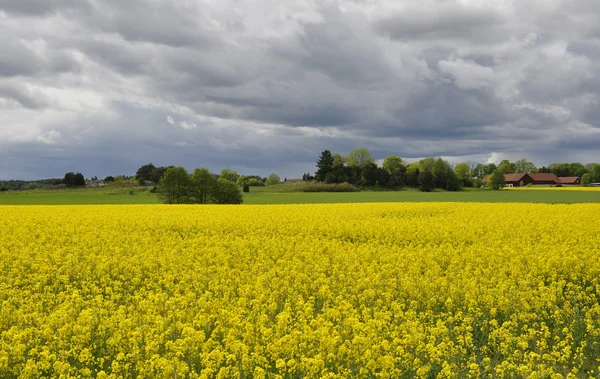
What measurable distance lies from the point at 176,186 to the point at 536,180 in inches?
5702

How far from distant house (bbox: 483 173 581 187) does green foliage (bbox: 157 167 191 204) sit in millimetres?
127390

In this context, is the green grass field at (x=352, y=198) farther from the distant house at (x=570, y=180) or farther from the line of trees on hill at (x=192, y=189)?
the distant house at (x=570, y=180)

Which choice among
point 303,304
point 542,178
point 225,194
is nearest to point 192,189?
point 225,194

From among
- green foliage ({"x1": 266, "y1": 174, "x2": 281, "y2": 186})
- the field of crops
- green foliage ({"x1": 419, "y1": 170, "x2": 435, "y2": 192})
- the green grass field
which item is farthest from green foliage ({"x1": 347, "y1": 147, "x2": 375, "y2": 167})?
the field of crops

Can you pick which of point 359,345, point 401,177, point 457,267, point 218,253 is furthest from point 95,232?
point 401,177

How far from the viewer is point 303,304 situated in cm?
950

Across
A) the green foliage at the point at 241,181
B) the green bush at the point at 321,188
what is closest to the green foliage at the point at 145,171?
the green foliage at the point at 241,181

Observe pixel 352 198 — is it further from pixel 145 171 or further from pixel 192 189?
pixel 145 171

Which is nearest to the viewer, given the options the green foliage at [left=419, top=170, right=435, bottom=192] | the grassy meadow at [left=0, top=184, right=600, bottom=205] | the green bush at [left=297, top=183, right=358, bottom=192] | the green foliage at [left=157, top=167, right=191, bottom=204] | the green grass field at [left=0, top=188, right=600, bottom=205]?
the grassy meadow at [left=0, top=184, right=600, bottom=205]

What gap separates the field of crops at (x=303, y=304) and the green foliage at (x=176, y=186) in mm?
40759

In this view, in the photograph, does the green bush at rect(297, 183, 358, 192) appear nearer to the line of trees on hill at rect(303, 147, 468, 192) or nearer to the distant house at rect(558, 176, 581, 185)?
the line of trees on hill at rect(303, 147, 468, 192)

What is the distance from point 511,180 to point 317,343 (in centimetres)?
17305

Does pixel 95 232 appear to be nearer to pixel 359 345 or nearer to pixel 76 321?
pixel 76 321

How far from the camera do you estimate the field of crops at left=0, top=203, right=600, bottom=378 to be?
7371mm
